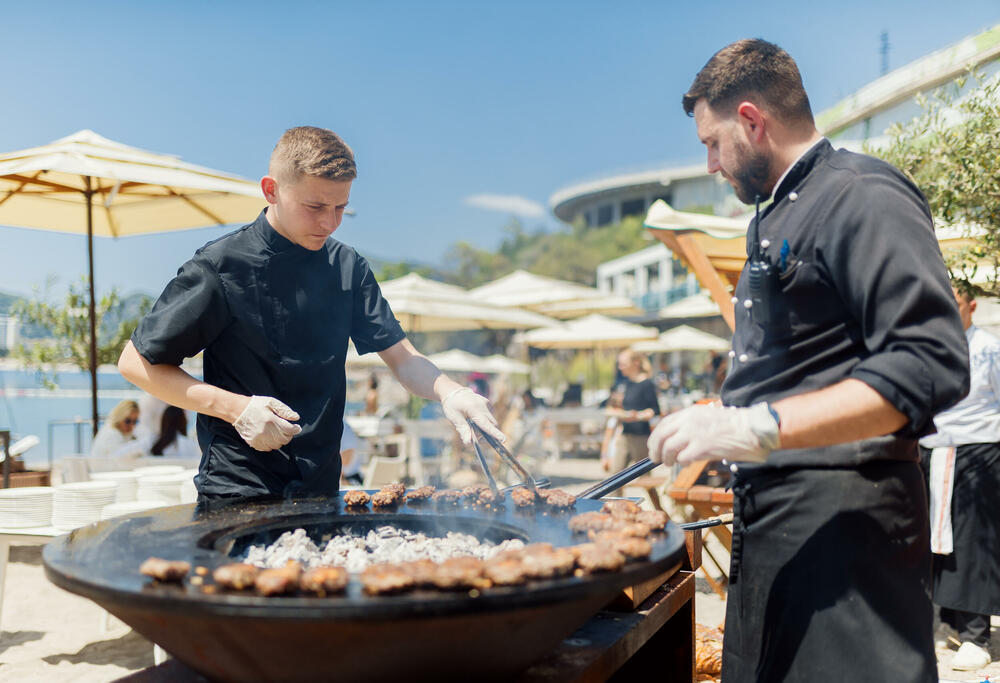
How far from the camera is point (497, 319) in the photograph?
38.8 ft

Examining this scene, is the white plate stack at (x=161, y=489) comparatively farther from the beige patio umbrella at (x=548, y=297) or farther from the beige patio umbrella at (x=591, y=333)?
the beige patio umbrella at (x=548, y=297)

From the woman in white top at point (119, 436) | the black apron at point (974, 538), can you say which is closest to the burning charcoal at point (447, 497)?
the black apron at point (974, 538)

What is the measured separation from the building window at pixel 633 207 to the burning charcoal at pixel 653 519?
282 ft

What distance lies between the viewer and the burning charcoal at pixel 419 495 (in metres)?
2.20

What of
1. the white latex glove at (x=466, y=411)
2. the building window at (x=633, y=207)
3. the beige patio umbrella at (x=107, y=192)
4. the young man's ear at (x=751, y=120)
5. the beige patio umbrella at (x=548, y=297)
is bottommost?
the white latex glove at (x=466, y=411)

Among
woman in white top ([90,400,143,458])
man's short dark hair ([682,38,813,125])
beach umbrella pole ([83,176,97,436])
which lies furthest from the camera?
woman in white top ([90,400,143,458])

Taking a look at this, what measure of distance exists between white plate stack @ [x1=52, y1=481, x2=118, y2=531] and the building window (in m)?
84.4

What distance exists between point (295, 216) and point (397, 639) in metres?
1.40

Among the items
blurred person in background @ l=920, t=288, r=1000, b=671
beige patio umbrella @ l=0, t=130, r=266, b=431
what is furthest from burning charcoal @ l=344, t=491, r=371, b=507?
beige patio umbrella @ l=0, t=130, r=266, b=431

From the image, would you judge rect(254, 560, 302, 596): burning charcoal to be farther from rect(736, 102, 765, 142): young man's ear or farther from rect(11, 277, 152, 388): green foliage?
rect(11, 277, 152, 388): green foliage

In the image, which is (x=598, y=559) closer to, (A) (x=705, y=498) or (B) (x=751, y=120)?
(B) (x=751, y=120)

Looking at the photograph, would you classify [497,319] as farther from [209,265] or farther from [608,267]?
[608,267]

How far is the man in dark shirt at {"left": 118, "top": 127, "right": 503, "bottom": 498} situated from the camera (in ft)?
6.94

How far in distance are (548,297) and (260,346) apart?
40.7 ft
